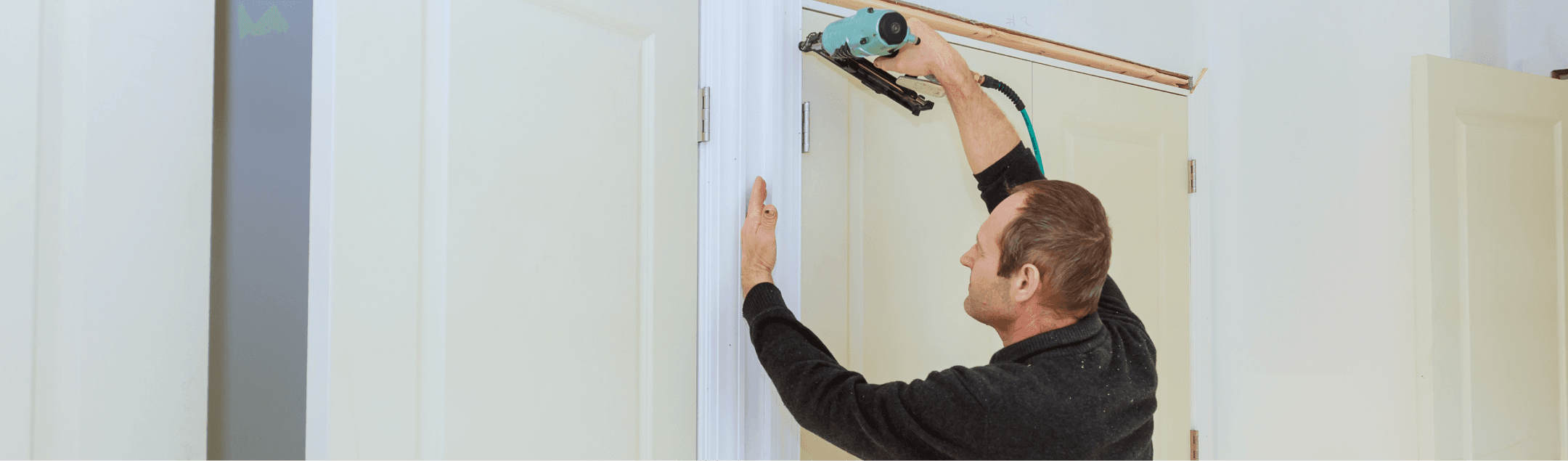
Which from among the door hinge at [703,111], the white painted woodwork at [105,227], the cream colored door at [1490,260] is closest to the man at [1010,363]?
the door hinge at [703,111]

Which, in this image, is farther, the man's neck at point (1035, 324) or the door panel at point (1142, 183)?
the door panel at point (1142, 183)

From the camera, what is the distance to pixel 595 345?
100 centimetres

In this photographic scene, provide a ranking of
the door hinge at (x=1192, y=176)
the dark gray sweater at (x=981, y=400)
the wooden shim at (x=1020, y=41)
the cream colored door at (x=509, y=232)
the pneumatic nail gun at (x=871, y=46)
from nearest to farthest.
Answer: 1. the cream colored door at (x=509, y=232)
2. the dark gray sweater at (x=981, y=400)
3. the pneumatic nail gun at (x=871, y=46)
4. the wooden shim at (x=1020, y=41)
5. the door hinge at (x=1192, y=176)

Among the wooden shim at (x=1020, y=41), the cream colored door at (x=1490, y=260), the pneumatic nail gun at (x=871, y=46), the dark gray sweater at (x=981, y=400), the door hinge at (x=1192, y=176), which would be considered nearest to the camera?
the dark gray sweater at (x=981, y=400)

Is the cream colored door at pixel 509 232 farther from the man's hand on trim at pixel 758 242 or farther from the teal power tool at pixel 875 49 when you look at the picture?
the teal power tool at pixel 875 49

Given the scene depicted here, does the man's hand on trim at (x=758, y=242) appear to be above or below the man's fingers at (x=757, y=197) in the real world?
below

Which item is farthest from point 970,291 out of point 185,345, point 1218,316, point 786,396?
point 1218,316

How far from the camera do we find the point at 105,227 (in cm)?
68

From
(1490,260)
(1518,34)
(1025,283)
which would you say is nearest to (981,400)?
(1025,283)

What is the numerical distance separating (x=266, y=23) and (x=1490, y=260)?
2.18 meters

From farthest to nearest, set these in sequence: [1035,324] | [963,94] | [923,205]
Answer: [923,205] → [963,94] → [1035,324]

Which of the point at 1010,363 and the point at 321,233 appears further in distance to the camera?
the point at 1010,363

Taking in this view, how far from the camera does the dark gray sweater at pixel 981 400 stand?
974 mm

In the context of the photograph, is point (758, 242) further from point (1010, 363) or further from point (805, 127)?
point (1010, 363)
